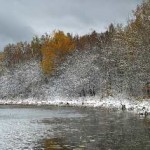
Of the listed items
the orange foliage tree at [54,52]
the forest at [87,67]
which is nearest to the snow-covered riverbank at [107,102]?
the forest at [87,67]

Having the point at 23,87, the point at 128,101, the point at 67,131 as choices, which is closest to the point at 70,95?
the point at 23,87

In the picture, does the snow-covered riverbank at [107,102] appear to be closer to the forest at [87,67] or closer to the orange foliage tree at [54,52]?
the forest at [87,67]

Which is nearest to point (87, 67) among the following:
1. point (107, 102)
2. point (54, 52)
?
point (54, 52)

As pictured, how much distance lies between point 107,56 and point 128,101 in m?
21.7

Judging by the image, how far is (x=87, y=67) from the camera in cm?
9475

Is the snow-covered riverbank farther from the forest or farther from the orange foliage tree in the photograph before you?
the orange foliage tree

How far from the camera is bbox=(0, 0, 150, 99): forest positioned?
181 feet

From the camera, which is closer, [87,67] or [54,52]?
[87,67]

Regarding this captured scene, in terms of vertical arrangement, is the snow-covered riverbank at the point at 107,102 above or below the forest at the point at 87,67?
below

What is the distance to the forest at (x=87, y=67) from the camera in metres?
55.1

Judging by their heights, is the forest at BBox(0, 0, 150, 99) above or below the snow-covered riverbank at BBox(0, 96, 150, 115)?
above

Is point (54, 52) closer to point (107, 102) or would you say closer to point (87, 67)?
point (87, 67)

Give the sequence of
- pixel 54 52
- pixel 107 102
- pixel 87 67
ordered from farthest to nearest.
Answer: pixel 54 52, pixel 87 67, pixel 107 102

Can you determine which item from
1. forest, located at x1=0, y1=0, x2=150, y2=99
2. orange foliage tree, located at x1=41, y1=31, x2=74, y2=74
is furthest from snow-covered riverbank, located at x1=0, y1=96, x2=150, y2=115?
orange foliage tree, located at x1=41, y1=31, x2=74, y2=74
